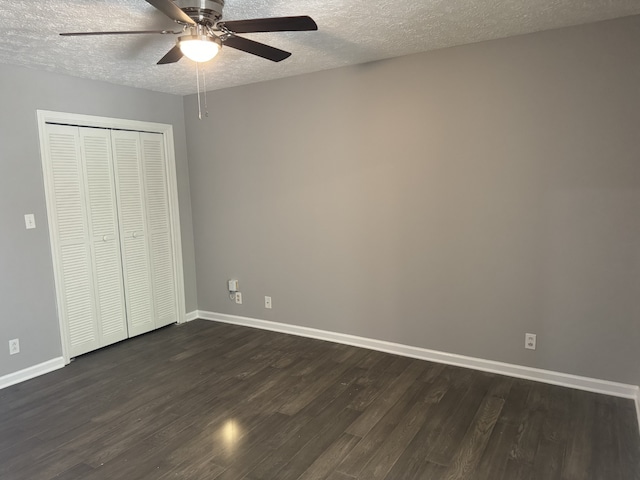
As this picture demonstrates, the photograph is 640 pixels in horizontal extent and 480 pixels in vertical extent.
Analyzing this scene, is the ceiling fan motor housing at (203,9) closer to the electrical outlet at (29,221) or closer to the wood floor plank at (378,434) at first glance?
the electrical outlet at (29,221)

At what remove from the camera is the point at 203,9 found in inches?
77.3

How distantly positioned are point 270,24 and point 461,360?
2.74m

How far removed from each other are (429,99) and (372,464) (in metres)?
2.53

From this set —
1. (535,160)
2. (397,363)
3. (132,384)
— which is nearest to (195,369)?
(132,384)

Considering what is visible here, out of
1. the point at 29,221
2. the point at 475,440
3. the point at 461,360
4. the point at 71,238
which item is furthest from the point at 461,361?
the point at 29,221

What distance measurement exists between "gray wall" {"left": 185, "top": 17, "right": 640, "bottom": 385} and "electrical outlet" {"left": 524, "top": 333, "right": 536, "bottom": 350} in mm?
46

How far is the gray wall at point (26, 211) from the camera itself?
3.15m

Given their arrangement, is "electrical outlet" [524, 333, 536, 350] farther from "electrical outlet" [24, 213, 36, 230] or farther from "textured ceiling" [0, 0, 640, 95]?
"electrical outlet" [24, 213, 36, 230]

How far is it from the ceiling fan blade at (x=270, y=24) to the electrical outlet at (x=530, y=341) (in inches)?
99.3

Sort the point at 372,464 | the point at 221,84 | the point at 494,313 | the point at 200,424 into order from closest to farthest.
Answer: the point at 372,464 → the point at 200,424 → the point at 494,313 → the point at 221,84

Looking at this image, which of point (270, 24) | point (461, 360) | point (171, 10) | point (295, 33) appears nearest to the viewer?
point (171, 10)

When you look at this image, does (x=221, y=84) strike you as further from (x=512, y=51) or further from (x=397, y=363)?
(x=397, y=363)

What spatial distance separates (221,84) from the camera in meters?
4.00

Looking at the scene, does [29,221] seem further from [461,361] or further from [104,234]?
[461,361]
